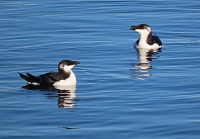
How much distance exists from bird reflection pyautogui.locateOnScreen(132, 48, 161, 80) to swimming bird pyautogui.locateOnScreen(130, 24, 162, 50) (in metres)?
0.20

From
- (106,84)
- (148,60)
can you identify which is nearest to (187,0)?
(148,60)

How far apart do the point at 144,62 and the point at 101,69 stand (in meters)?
2.49

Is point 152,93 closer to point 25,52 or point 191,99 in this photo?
point 191,99

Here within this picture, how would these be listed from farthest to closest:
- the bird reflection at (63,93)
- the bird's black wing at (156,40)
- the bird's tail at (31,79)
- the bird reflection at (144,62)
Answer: the bird's black wing at (156,40)
the bird reflection at (144,62)
the bird's tail at (31,79)
the bird reflection at (63,93)

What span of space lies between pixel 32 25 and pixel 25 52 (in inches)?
218

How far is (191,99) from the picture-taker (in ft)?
73.9

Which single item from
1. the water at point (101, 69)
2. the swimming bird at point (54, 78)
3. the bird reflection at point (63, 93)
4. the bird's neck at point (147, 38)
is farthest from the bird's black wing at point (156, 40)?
the bird reflection at point (63, 93)

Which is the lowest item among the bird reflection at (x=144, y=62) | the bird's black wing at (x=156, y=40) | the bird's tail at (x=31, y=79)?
the bird's tail at (x=31, y=79)

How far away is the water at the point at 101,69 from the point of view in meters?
20.0

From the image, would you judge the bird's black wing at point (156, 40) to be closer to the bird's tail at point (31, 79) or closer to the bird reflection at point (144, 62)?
the bird reflection at point (144, 62)

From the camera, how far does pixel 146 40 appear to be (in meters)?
31.6

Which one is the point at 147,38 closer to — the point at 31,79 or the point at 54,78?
the point at 54,78

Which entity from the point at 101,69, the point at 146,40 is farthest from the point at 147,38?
the point at 101,69

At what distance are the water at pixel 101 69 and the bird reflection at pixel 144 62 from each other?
58 millimetres
